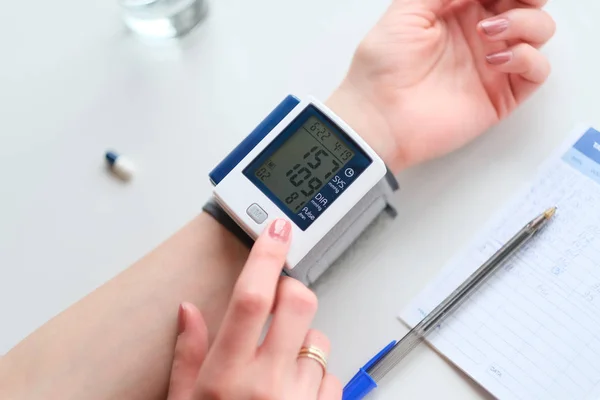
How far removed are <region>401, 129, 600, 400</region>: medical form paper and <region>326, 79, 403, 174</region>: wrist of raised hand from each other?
0.14 metres

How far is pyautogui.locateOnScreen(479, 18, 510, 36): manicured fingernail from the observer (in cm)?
67

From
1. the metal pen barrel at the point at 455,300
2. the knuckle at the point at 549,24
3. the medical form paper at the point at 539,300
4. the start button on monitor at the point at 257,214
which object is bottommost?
the medical form paper at the point at 539,300

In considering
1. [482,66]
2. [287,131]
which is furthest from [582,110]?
[287,131]

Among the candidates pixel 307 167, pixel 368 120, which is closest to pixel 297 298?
pixel 307 167

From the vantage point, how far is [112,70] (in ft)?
2.64

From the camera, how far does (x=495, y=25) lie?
0.67 m

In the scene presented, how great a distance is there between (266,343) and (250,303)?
44 millimetres

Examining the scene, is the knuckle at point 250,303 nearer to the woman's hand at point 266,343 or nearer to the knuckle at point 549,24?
the woman's hand at point 266,343

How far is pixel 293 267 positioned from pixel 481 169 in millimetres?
270

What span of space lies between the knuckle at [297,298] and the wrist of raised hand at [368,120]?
24 centimetres

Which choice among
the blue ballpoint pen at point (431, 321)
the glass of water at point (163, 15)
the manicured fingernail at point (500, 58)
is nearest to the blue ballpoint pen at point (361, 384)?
the blue ballpoint pen at point (431, 321)

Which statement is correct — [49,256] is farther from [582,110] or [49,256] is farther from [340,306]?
[582,110]

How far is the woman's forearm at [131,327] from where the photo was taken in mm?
616

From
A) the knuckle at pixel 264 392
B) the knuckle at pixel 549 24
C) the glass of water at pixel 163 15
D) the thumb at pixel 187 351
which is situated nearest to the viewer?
the knuckle at pixel 264 392
